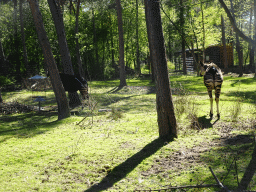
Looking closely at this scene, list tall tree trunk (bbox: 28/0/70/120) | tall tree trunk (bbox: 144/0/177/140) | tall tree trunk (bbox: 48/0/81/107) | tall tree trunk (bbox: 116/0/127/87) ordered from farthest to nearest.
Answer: tall tree trunk (bbox: 116/0/127/87) < tall tree trunk (bbox: 48/0/81/107) < tall tree trunk (bbox: 28/0/70/120) < tall tree trunk (bbox: 144/0/177/140)

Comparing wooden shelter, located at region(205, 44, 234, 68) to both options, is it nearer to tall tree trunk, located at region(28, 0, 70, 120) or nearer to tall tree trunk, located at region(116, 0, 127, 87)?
tall tree trunk, located at region(116, 0, 127, 87)

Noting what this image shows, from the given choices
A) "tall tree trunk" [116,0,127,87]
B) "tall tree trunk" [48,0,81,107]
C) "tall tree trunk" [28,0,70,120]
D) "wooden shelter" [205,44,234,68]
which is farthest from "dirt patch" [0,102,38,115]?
"wooden shelter" [205,44,234,68]

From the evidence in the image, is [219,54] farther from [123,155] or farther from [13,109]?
[123,155]

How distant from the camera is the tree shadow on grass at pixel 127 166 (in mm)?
3829

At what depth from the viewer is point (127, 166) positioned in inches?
174

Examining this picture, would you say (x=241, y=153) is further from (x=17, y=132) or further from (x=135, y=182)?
(x=17, y=132)

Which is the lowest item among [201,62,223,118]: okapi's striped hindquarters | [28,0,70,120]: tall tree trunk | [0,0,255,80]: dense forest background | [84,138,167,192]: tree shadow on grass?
[84,138,167,192]: tree shadow on grass

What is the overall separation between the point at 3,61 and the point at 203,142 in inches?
866

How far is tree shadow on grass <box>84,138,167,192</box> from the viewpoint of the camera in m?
3.83

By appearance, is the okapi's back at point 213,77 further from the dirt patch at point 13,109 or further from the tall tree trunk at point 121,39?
the tall tree trunk at point 121,39

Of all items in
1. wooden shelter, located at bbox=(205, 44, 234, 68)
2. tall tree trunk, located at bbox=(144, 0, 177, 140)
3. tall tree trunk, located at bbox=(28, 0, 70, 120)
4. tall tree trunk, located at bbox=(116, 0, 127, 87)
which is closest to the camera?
tall tree trunk, located at bbox=(144, 0, 177, 140)

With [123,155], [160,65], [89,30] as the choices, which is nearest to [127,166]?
[123,155]

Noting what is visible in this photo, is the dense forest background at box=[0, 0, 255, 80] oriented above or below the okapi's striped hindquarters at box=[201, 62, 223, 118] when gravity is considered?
above

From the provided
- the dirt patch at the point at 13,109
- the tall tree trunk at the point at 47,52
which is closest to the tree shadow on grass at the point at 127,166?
the tall tree trunk at the point at 47,52
